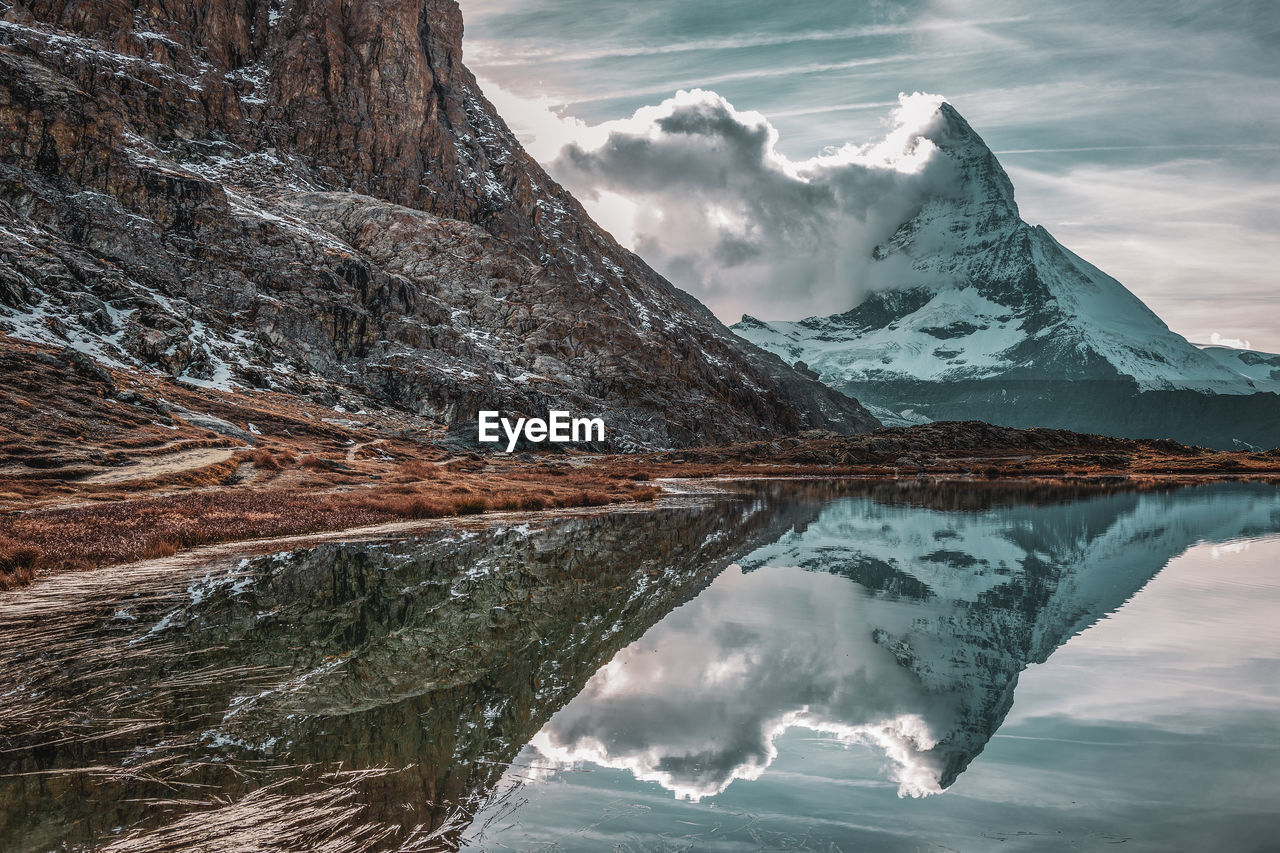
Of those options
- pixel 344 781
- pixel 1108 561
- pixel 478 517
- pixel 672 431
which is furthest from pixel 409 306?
pixel 344 781

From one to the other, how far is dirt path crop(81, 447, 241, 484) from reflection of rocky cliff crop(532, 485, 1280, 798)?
40.1 metres

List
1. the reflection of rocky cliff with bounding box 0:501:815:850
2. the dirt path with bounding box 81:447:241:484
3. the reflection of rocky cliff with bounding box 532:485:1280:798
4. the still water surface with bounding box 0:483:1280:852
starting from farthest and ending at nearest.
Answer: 1. the dirt path with bounding box 81:447:241:484
2. the reflection of rocky cliff with bounding box 532:485:1280:798
3. the still water surface with bounding box 0:483:1280:852
4. the reflection of rocky cliff with bounding box 0:501:815:850

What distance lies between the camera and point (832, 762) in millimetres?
11953

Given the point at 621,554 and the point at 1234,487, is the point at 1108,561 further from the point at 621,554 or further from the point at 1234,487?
the point at 1234,487

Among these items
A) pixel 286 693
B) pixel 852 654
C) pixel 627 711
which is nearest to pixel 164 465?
pixel 286 693

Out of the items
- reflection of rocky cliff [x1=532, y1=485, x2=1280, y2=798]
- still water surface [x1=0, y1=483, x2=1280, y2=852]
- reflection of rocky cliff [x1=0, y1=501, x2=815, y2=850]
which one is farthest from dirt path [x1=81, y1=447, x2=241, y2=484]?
reflection of rocky cliff [x1=532, y1=485, x2=1280, y2=798]

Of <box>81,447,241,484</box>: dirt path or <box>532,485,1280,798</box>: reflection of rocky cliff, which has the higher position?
<box>81,447,241,484</box>: dirt path

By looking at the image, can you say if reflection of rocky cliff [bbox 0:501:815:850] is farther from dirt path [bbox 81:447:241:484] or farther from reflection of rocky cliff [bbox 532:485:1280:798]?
dirt path [bbox 81:447:241:484]

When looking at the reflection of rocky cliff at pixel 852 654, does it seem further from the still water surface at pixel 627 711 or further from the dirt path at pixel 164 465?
the dirt path at pixel 164 465

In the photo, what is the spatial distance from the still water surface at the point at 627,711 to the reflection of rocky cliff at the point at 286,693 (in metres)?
0.07

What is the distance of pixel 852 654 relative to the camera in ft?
62.1

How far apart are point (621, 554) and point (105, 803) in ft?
89.0

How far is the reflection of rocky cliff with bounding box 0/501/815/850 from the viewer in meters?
9.15

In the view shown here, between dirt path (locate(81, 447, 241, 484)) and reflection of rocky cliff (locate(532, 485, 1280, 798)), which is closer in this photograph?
reflection of rocky cliff (locate(532, 485, 1280, 798))
